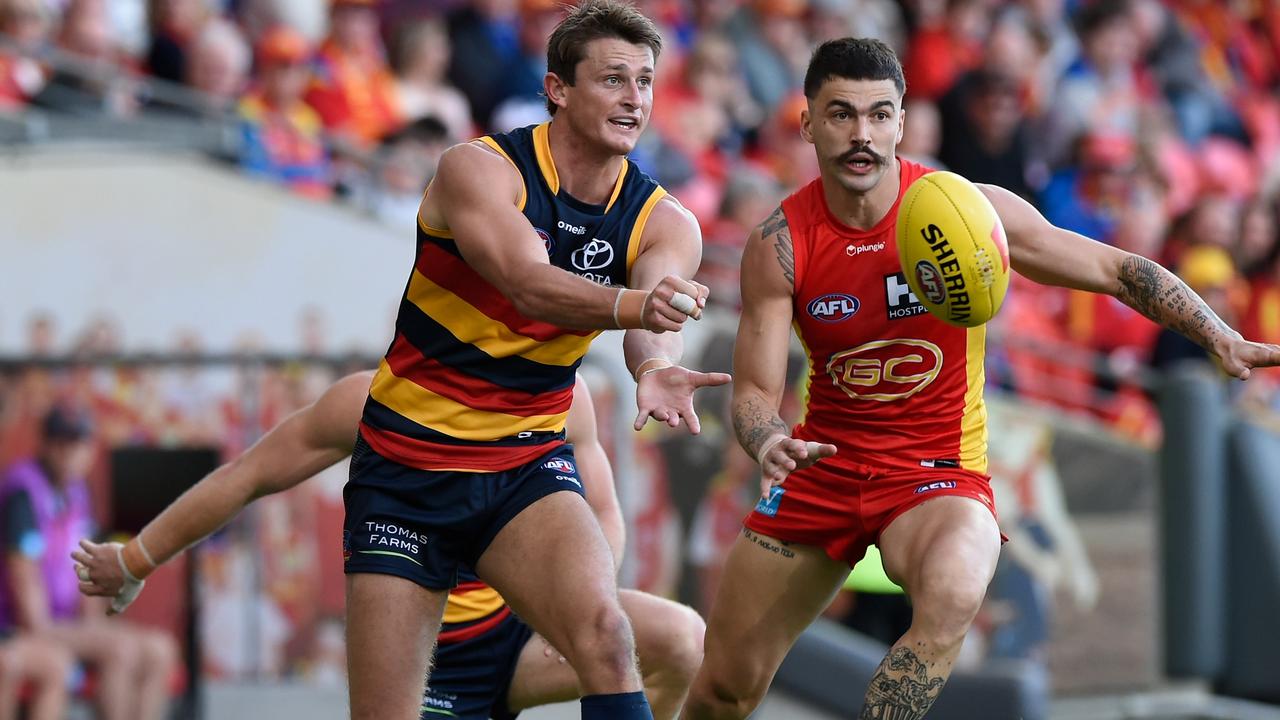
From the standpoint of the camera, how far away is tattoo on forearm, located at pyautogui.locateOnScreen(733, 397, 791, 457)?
584 centimetres

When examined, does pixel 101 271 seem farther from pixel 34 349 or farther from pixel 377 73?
pixel 377 73

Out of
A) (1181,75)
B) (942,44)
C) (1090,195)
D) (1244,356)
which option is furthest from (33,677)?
(1181,75)

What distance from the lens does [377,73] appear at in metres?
12.5

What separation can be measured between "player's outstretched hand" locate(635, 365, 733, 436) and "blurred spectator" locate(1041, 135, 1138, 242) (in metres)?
9.29

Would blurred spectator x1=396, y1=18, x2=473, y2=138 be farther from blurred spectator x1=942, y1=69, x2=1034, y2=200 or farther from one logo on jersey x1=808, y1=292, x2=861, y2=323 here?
one logo on jersey x1=808, y1=292, x2=861, y2=323

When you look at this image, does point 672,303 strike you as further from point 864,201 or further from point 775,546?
point 775,546

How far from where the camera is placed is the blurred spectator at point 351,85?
12188mm

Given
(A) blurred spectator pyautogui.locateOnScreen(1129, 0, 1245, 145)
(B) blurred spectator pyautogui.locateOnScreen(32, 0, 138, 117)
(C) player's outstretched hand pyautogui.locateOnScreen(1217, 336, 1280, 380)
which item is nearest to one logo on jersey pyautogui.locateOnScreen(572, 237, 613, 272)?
(C) player's outstretched hand pyautogui.locateOnScreen(1217, 336, 1280, 380)

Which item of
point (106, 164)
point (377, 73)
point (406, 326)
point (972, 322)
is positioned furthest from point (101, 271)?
point (972, 322)

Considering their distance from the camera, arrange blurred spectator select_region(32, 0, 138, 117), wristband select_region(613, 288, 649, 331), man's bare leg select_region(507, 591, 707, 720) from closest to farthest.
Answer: wristband select_region(613, 288, 649, 331), man's bare leg select_region(507, 591, 707, 720), blurred spectator select_region(32, 0, 138, 117)

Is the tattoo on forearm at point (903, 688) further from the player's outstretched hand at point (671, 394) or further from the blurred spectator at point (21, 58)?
the blurred spectator at point (21, 58)

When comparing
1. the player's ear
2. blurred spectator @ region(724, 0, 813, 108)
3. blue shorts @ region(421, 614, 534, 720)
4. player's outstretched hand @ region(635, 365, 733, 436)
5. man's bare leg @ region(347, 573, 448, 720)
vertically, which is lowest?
blue shorts @ region(421, 614, 534, 720)

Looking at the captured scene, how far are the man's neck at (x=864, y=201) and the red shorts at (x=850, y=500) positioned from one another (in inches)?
33.3

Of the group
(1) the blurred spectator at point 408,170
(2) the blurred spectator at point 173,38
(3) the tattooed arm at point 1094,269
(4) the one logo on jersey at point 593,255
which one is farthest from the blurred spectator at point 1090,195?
(4) the one logo on jersey at point 593,255
